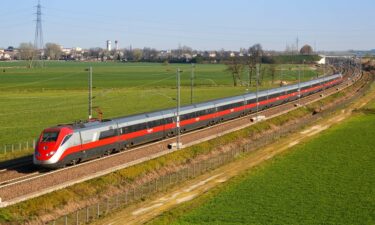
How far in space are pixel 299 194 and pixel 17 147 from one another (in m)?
28.1

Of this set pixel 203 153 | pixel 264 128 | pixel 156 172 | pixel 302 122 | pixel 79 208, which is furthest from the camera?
pixel 302 122

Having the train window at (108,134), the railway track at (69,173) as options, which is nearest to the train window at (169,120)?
the railway track at (69,173)

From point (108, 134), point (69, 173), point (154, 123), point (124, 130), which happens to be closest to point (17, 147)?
point (124, 130)

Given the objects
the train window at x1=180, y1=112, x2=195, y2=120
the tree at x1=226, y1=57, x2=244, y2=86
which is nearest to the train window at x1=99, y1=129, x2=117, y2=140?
the train window at x1=180, y1=112, x2=195, y2=120

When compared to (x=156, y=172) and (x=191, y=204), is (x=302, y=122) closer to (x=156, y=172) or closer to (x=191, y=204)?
(x=156, y=172)

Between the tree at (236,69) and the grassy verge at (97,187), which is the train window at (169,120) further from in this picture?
the tree at (236,69)

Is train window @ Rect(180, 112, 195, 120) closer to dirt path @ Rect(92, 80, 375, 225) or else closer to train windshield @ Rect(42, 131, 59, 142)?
dirt path @ Rect(92, 80, 375, 225)

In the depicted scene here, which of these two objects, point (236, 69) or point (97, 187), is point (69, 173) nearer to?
point (97, 187)

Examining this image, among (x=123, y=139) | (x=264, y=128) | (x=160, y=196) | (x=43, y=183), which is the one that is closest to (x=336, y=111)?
(x=264, y=128)

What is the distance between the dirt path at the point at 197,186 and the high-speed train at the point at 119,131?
7285 millimetres

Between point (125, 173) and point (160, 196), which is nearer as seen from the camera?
point (160, 196)

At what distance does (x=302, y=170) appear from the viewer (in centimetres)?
4944

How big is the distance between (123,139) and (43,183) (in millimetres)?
12762

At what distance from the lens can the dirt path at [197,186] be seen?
34312 millimetres
